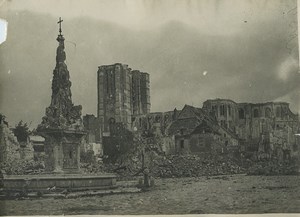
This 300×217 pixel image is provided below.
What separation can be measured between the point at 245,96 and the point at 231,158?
1.56 ft

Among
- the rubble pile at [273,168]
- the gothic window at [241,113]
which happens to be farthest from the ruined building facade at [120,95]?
the rubble pile at [273,168]

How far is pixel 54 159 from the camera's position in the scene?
4492 mm

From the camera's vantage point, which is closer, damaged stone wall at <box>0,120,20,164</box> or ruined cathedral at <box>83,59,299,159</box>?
ruined cathedral at <box>83,59,299,159</box>

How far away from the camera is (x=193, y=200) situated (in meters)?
4.19

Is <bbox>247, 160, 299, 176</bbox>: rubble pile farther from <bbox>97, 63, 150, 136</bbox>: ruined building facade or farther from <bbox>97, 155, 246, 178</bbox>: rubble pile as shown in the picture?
<bbox>97, 63, 150, 136</bbox>: ruined building facade

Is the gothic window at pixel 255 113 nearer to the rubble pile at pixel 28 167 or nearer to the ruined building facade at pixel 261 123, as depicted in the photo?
the ruined building facade at pixel 261 123

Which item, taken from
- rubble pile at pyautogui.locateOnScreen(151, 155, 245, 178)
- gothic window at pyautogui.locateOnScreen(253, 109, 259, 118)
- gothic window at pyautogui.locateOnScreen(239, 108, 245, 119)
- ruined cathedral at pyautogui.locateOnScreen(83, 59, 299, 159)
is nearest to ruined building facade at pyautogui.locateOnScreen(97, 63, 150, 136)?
ruined cathedral at pyautogui.locateOnScreen(83, 59, 299, 159)

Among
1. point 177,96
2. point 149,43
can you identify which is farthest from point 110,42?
point 177,96

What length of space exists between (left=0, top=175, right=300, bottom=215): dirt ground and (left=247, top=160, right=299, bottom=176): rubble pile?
0.04 meters

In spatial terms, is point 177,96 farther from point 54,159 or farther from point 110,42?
point 54,159

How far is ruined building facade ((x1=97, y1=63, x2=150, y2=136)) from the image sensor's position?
171 inches

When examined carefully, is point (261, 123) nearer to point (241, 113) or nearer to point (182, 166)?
point (241, 113)

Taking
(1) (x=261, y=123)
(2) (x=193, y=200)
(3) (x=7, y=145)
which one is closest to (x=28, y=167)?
(3) (x=7, y=145)

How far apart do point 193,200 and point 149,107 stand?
0.78 m
